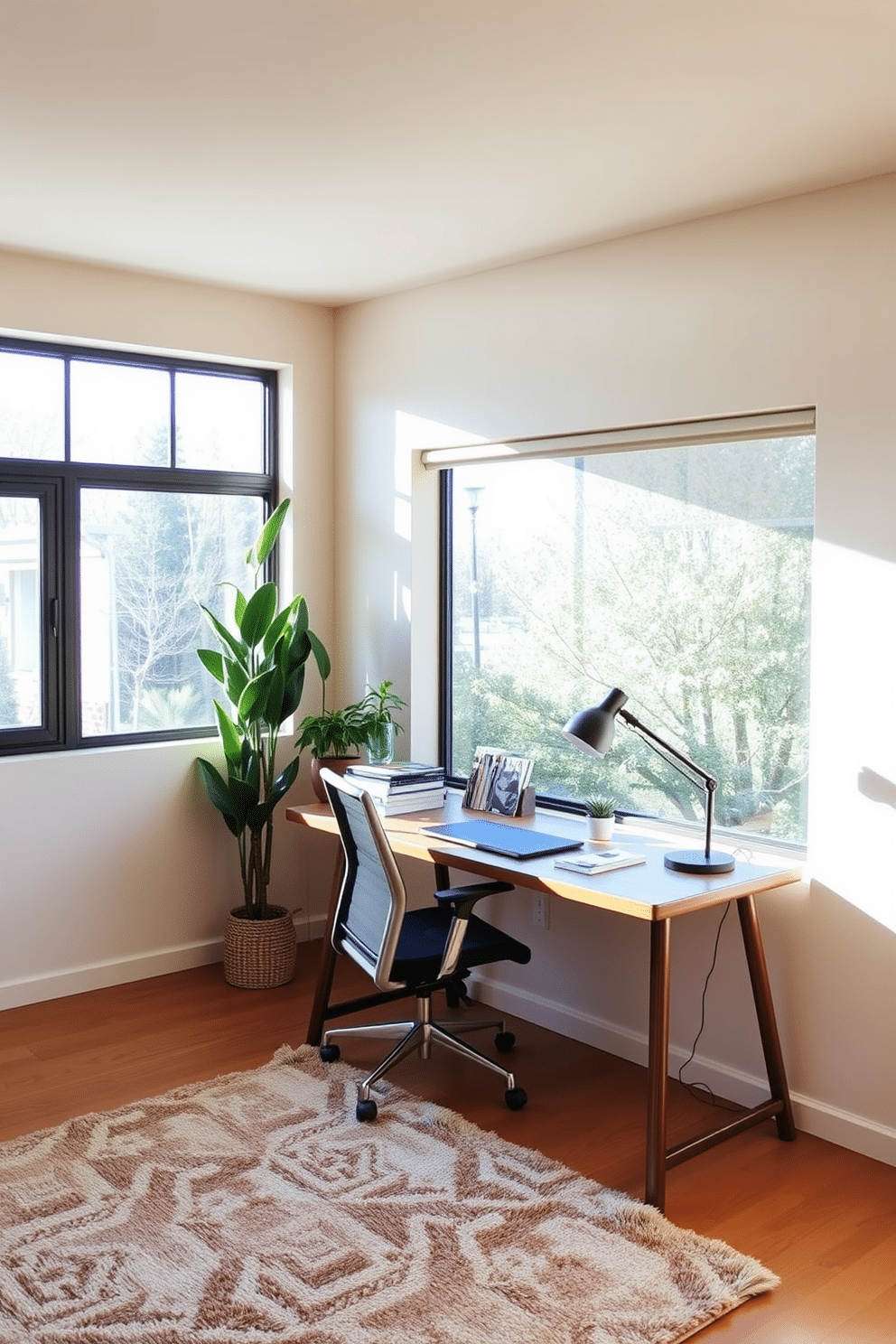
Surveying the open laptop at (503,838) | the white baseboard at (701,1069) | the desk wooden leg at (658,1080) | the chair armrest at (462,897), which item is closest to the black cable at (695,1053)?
the white baseboard at (701,1069)

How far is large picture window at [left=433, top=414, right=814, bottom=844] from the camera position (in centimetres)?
350

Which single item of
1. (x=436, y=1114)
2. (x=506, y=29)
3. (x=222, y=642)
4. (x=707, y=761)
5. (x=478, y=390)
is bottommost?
(x=436, y=1114)

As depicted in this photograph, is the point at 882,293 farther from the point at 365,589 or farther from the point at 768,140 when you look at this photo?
the point at 365,589

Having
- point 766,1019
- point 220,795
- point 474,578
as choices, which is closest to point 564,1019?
point 766,1019

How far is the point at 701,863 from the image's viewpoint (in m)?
3.22

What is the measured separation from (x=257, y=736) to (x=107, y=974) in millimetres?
1033

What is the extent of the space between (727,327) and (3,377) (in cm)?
246

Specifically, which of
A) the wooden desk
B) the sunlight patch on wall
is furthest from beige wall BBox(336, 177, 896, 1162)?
the wooden desk

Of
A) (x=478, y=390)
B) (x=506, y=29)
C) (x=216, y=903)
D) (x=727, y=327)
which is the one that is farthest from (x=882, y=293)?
(x=216, y=903)

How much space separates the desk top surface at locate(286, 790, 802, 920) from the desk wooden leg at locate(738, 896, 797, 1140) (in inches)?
5.3

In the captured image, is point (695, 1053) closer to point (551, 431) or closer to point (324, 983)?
point (324, 983)

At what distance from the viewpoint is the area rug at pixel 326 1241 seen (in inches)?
96.3

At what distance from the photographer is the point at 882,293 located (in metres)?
3.07

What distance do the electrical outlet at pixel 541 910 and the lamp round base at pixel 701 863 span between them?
2.64 ft
